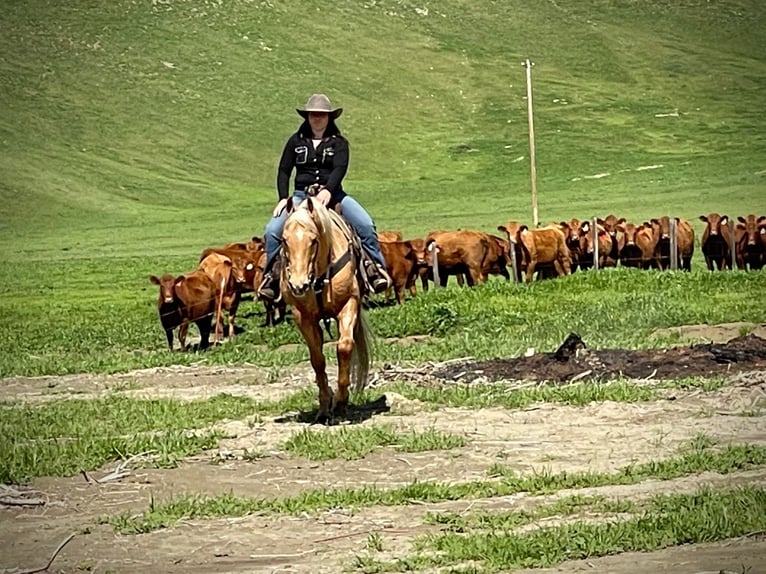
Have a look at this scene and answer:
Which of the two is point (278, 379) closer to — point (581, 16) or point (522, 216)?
point (522, 216)

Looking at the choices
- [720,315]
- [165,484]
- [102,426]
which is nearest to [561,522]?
[165,484]

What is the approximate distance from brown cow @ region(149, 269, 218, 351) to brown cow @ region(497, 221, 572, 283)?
8354mm

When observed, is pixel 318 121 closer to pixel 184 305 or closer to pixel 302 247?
pixel 302 247

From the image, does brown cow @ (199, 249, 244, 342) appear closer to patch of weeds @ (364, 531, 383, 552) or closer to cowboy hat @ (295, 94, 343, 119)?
cowboy hat @ (295, 94, 343, 119)

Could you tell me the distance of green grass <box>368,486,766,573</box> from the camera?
746 cm

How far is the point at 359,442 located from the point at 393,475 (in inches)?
39.9

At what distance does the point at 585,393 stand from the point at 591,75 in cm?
8943

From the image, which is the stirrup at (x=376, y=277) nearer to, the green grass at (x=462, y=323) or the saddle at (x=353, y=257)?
the saddle at (x=353, y=257)

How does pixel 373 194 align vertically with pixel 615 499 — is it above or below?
above

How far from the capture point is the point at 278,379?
15.4m

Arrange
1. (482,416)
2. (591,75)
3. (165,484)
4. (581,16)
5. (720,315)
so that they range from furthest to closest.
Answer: (581,16), (591,75), (720,315), (482,416), (165,484)

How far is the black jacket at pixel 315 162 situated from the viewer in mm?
12492

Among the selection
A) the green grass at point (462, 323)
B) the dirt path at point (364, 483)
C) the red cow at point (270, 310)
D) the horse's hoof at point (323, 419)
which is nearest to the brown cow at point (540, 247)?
the green grass at point (462, 323)

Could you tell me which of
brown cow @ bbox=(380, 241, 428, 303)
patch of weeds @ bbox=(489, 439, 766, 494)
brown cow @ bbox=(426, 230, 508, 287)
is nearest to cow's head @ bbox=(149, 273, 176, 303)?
brown cow @ bbox=(380, 241, 428, 303)
